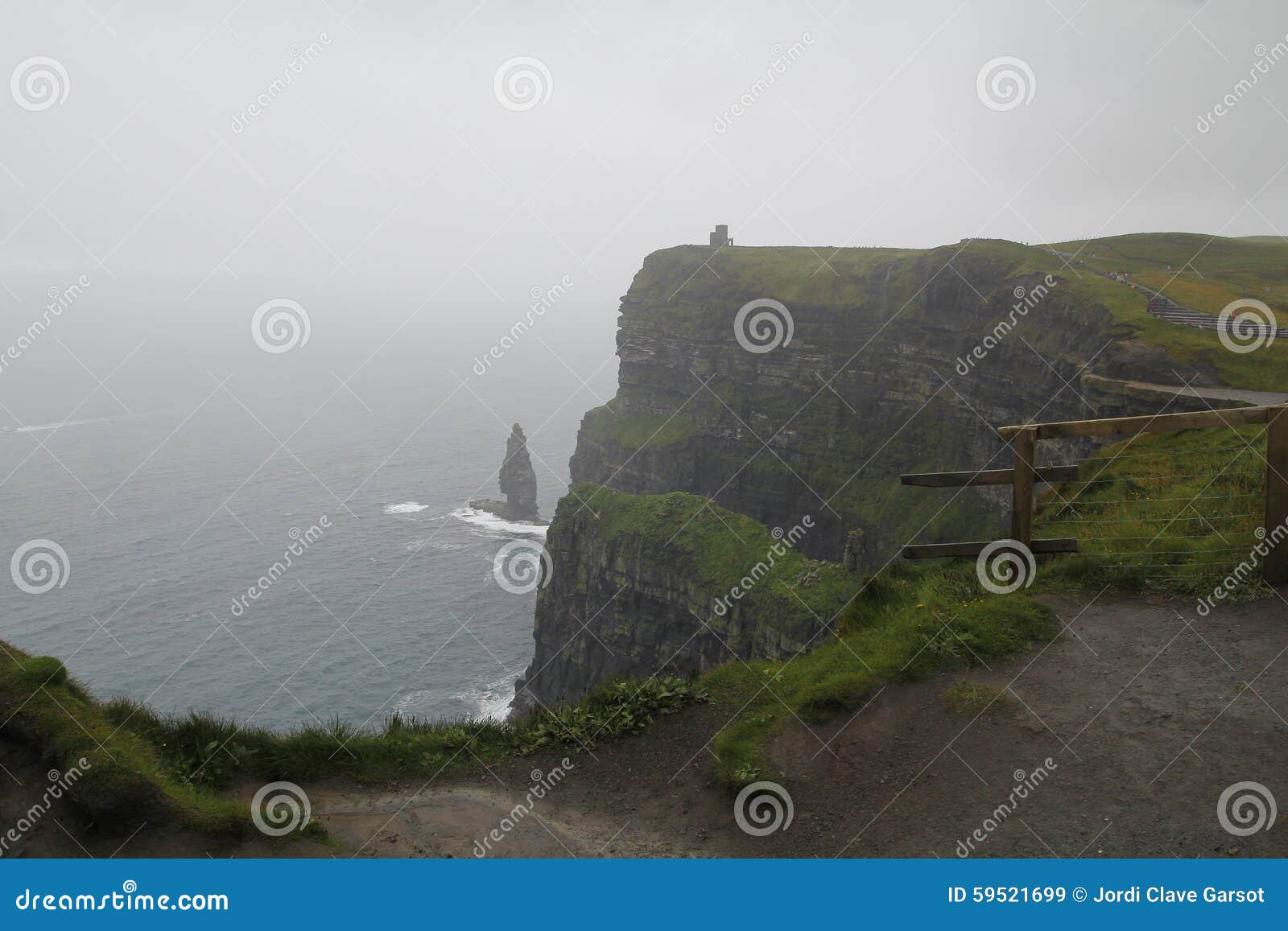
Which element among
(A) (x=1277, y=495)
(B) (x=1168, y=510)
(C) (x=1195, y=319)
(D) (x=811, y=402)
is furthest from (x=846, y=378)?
(A) (x=1277, y=495)

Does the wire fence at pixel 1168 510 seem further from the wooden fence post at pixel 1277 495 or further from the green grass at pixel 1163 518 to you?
the wooden fence post at pixel 1277 495

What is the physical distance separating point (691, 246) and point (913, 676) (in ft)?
318

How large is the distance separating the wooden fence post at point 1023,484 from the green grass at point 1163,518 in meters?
0.97

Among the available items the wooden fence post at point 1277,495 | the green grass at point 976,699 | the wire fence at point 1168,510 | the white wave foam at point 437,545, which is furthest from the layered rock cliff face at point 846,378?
the green grass at point 976,699

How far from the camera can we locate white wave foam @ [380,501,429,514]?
11394 centimetres

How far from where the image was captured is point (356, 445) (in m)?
154

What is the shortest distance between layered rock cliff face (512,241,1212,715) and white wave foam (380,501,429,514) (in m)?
25.0

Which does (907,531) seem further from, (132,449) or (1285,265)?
(132,449)

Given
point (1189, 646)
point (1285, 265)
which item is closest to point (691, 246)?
point (1285, 265)

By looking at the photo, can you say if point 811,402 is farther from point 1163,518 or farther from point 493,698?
point 1163,518

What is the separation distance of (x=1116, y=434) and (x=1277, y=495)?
7.69 feet

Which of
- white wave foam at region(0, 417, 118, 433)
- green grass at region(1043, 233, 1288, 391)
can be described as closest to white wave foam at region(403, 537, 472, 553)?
green grass at region(1043, 233, 1288, 391)

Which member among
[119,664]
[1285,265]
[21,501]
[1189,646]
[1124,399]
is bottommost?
[21,501]

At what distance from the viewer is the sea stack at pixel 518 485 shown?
365 ft
